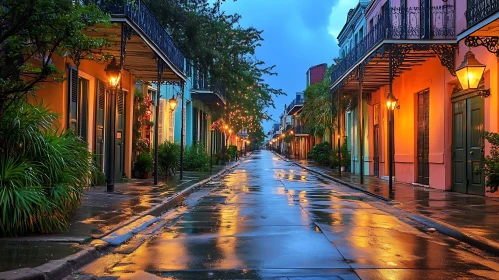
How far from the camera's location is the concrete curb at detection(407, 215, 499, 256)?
303 inches

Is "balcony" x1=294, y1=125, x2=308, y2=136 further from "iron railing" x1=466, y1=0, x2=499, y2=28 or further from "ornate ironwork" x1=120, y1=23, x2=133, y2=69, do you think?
"iron railing" x1=466, y1=0, x2=499, y2=28

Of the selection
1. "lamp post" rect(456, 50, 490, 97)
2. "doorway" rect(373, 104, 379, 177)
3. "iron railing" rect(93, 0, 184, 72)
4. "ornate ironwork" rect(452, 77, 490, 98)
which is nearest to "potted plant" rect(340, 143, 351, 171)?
"doorway" rect(373, 104, 379, 177)

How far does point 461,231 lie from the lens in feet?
29.1

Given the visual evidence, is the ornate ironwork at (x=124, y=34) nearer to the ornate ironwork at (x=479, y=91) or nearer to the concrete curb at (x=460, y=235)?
the concrete curb at (x=460, y=235)

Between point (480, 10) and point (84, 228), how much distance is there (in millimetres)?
10200

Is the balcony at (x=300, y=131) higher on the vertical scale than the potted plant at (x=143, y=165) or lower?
higher

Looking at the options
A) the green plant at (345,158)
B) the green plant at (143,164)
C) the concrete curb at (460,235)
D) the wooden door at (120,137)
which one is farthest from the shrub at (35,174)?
the green plant at (345,158)

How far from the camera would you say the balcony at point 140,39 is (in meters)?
13.2

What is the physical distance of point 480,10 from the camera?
464 inches

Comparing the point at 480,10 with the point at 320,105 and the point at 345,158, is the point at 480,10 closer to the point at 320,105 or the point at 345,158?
the point at 345,158

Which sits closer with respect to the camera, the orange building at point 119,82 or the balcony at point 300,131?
the orange building at point 119,82

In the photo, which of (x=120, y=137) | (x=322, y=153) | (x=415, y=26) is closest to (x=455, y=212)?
(x=415, y=26)

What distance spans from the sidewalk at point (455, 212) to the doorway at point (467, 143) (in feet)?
1.65

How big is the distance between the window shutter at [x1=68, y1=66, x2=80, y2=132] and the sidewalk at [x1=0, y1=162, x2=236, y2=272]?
2140 millimetres
